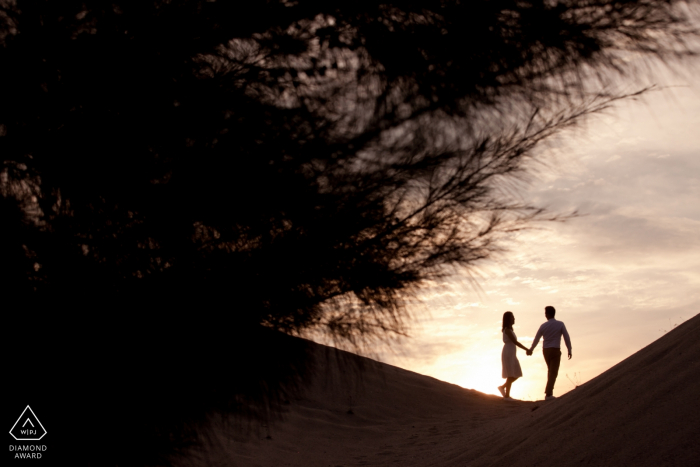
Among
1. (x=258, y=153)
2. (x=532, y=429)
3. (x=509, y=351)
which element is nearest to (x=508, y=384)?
(x=509, y=351)

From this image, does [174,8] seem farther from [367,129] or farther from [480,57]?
[480,57]

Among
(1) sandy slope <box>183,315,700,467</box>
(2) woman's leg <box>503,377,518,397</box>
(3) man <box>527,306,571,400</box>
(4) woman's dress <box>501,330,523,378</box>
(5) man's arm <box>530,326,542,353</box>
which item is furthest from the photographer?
(2) woman's leg <box>503,377,518,397</box>

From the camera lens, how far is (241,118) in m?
2.37

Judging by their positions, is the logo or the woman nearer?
the logo

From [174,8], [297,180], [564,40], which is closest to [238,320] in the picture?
[297,180]

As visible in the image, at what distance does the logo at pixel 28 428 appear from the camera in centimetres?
206

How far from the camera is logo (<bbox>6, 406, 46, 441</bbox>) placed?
206 centimetres

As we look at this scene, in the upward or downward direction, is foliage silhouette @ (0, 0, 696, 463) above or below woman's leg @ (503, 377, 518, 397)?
above

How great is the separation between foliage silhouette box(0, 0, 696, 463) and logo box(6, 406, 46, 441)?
0.35 m

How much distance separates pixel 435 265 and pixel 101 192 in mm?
1432

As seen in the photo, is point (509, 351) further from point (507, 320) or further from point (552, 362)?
point (552, 362)

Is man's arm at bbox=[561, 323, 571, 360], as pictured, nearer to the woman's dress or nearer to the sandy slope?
the woman's dress

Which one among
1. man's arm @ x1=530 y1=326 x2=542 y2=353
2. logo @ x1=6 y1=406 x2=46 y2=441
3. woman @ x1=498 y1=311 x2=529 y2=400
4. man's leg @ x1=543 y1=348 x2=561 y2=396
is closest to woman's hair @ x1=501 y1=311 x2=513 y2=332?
woman @ x1=498 y1=311 x2=529 y2=400

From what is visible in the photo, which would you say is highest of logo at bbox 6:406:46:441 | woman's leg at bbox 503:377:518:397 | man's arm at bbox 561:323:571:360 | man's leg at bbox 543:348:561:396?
logo at bbox 6:406:46:441
